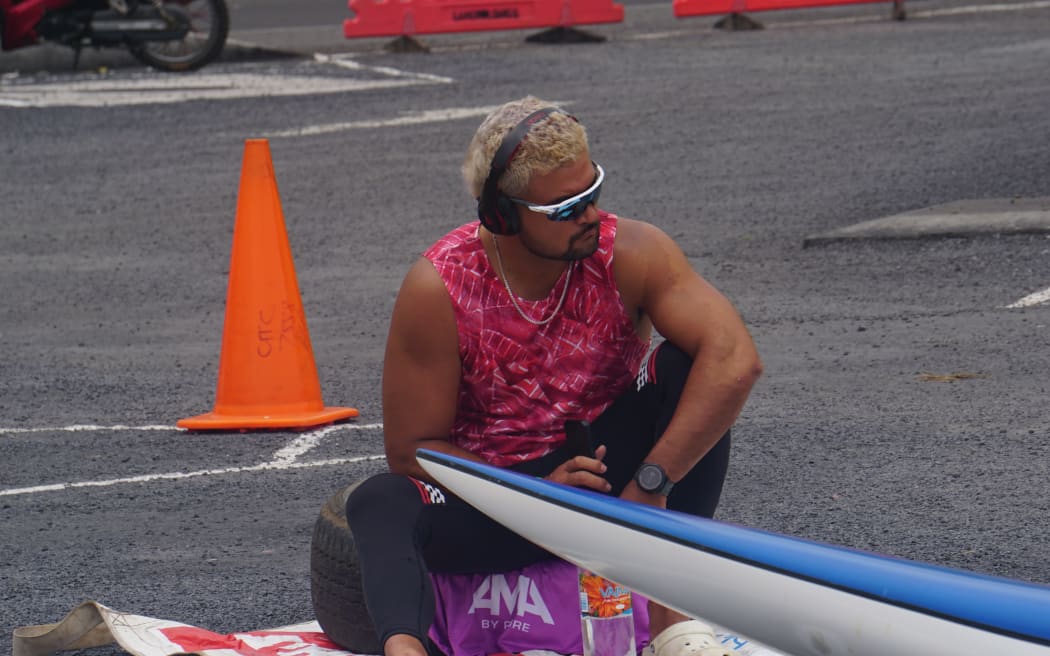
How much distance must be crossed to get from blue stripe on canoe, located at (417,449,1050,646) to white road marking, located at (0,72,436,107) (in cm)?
1142

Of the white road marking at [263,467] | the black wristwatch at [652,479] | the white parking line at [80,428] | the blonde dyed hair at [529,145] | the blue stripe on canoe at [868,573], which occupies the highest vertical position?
the blonde dyed hair at [529,145]

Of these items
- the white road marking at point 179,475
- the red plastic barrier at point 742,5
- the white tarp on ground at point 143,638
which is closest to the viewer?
the white tarp on ground at point 143,638

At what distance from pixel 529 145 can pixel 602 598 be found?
973 mm

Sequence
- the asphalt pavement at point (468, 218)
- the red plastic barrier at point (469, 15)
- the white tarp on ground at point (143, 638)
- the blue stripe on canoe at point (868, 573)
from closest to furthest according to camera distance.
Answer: the blue stripe on canoe at point (868, 573)
the white tarp on ground at point (143, 638)
the asphalt pavement at point (468, 218)
the red plastic barrier at point (469, 15)

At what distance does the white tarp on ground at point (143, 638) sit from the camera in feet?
13.9

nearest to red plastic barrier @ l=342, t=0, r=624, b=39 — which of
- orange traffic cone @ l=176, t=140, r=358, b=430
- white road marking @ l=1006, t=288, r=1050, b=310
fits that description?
white road marking @ l=1006, t=288, r=1050, b=310

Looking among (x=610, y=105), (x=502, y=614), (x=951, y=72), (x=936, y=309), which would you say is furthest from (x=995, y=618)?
(x=951, y=72)

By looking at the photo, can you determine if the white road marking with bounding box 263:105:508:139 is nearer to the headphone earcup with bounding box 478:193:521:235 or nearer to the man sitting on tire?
the man sitting on tire

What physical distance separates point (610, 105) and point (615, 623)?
958cm

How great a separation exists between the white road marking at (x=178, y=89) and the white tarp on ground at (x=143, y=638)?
10373mm

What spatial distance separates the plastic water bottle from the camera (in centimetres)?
389

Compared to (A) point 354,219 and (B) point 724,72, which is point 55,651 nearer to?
(A) point 354,219

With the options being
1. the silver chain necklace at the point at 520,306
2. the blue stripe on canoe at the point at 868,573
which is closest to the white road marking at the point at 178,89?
the silver chain necklace at the point at 520,306

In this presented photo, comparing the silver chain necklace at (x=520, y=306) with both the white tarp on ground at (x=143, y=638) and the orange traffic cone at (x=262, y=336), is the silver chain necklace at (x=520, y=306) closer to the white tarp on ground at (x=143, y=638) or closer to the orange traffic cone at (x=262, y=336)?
the white tarp on ground at (x=143, y=638)
